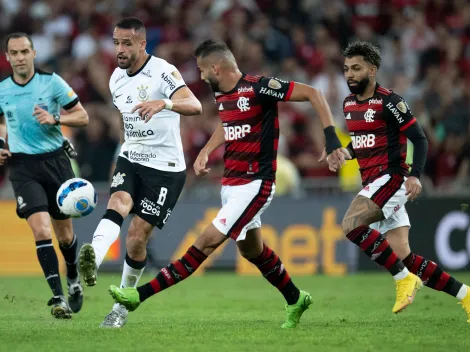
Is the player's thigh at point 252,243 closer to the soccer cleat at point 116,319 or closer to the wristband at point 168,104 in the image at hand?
the soccer cleat at point 116,319

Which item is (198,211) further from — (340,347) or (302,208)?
(340,347)

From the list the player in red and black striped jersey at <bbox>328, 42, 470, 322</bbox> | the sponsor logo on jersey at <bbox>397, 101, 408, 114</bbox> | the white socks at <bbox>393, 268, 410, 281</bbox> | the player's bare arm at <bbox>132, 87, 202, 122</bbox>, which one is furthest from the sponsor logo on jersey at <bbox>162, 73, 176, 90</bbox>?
the white socks at <bbox>393, 268, 410, 281</bbox>

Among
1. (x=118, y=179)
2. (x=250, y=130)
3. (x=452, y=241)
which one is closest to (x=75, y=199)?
(x=118, y=179)

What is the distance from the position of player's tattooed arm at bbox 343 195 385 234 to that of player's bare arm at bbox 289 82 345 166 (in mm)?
1284

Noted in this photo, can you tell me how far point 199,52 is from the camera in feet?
29.3

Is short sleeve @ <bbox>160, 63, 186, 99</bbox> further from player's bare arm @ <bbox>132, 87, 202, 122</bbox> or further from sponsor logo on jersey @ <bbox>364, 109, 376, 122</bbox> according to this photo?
sponsor logo on jersey @ <bbox>364, 109, 376, 122</bbox>

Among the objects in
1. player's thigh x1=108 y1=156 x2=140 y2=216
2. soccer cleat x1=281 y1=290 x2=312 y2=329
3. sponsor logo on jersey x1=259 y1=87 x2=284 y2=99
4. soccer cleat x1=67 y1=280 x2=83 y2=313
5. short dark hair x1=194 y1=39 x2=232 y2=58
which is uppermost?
short dark hair x1=194 y1=39 x2=232 y2=58

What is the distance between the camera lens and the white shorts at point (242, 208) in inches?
343

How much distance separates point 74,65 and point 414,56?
7.12 metres

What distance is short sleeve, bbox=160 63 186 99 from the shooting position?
9.21m

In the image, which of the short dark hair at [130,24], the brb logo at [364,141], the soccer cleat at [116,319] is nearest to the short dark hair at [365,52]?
the brb logo at [364,141]

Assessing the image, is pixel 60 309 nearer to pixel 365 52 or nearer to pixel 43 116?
pixel 43 116

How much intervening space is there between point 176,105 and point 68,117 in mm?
1954

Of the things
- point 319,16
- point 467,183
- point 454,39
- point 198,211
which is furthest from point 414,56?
point 198,211
